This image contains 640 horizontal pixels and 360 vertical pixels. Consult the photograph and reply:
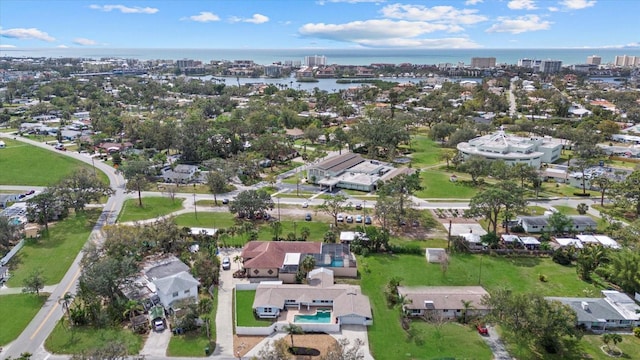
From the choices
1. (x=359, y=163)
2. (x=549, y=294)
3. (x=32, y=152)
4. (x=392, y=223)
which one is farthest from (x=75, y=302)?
(x=32, y=152)

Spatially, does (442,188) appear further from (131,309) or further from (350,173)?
(131,309)

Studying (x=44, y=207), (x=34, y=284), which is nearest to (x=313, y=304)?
(x=34, y=284)

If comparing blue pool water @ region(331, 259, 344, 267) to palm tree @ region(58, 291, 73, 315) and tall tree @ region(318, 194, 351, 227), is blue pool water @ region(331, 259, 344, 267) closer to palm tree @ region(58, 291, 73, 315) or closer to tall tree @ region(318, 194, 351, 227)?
tall tree @ region(318, 194, 351, 227)

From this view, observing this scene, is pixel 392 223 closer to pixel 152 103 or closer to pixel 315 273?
pixel 315 273

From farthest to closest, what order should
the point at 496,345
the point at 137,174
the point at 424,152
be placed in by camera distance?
the point at 424,152 → the point at 137,174 → the point at 496,345

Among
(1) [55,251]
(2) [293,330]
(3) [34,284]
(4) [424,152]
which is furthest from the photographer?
(4) [424,152]

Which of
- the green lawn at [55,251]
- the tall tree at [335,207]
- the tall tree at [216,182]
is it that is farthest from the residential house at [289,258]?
the green lawn at [55,251]

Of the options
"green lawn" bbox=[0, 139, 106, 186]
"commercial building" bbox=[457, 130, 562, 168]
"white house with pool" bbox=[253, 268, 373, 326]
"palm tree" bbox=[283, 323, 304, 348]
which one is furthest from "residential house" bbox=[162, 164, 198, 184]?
"commercial building" bbox=[457, 130, 562, 168]
